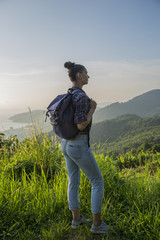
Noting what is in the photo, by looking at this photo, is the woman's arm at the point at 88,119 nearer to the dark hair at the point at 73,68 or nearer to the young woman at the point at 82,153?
the young woman at the point at 82,153

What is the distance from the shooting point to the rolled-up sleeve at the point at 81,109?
6.12 ft

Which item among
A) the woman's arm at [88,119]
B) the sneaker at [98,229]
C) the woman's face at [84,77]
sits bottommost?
the sneaker at [98,229]

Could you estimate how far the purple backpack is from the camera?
1.92m

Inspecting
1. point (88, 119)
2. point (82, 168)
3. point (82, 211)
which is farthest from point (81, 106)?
point (82, 211)

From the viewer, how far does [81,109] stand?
6.18 feet

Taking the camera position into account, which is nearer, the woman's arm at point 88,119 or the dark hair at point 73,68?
the woman's arm at point 88,119

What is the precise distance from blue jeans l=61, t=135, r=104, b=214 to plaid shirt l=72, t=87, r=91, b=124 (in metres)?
0.18

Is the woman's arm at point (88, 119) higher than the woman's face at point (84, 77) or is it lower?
lower

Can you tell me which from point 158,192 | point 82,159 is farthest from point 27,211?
point 158,192

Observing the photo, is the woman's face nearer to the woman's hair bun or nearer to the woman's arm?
the woman's hair bun

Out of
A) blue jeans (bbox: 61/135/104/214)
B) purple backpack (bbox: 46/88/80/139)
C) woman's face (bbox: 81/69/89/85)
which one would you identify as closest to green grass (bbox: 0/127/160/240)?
blue jeans (bbox: 61/135/104/214)

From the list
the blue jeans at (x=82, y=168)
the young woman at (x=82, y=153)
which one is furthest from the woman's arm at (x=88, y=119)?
the blue jeans at (x=82, y=168)

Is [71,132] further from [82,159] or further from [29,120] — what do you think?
[29,120]

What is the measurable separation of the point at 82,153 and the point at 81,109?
1.40 ft
